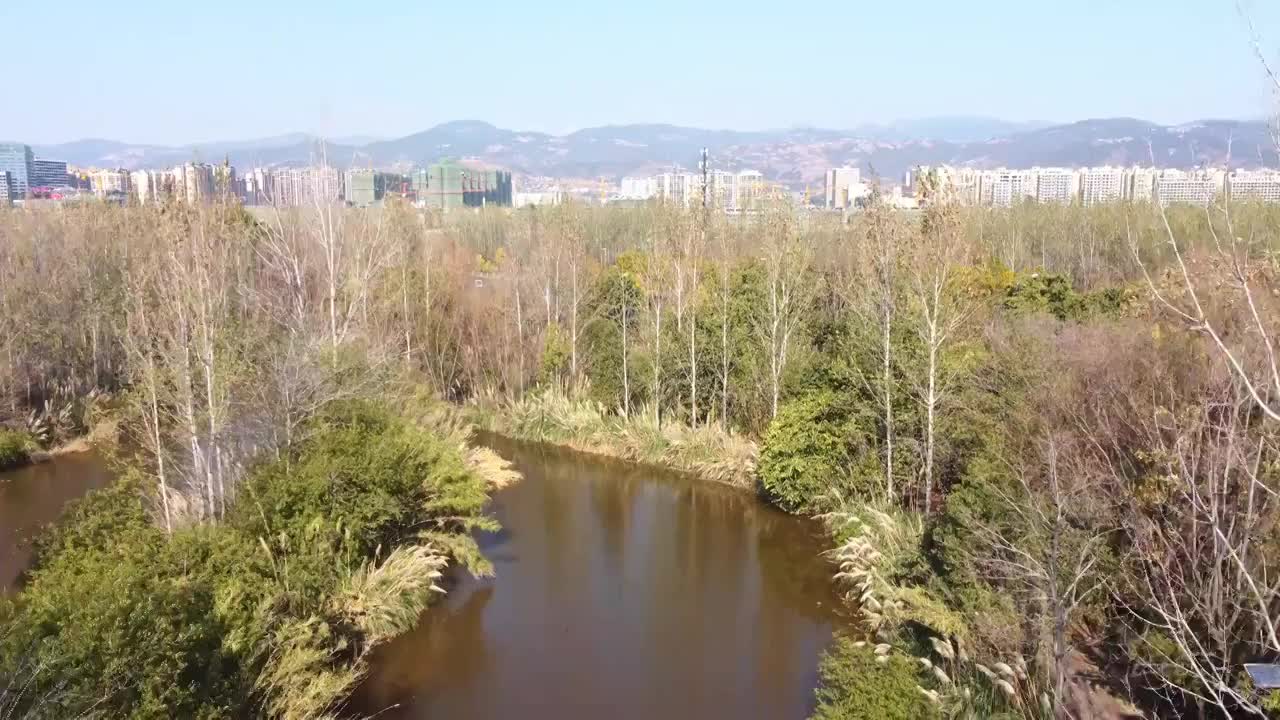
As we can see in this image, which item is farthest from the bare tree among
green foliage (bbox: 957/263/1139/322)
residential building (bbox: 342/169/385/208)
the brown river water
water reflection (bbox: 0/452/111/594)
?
residential building (bbox: 342/169/385/208)

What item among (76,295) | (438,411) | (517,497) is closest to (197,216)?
(438,411)

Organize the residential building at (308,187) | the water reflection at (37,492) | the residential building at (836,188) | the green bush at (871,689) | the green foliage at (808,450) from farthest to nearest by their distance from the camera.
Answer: the residential building at (836,188), the residential building at (308,187), the green foliage at (808,450), the water reflection at (37,492), the green bush at (871,689)

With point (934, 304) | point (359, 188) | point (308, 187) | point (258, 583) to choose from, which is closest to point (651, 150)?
point (359, 188)

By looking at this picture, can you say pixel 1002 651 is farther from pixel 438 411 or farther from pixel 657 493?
pixel 438 411

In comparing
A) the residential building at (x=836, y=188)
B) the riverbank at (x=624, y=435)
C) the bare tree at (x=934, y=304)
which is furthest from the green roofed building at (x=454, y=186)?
the bare tree at (x=934, y=304)

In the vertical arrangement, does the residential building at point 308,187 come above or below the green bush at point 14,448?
above

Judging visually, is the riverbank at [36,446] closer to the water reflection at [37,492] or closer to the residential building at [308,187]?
the water reflection at [37,492]
